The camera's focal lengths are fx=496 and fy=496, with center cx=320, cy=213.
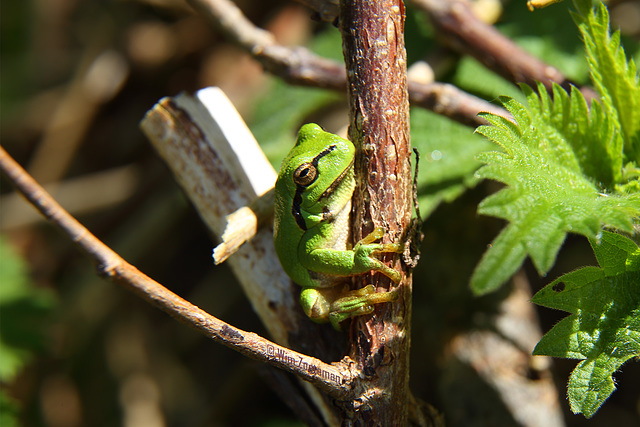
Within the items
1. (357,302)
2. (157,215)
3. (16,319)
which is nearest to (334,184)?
(357,302)

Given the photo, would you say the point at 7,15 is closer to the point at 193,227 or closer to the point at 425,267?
the point at 193,227

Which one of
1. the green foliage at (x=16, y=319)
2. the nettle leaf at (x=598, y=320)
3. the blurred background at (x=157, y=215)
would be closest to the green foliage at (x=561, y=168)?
the nettle leaf at (x=598, y=320)

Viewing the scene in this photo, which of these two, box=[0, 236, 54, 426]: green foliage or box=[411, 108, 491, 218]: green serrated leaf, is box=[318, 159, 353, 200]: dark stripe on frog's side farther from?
box=[0, 236, 54, 426]: green foliage

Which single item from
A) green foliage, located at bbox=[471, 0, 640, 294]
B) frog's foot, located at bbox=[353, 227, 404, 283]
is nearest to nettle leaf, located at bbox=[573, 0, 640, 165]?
green foliage, located at bbox=[471, 0, 640, 294]

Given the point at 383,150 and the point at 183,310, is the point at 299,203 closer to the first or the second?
the point at 383,150

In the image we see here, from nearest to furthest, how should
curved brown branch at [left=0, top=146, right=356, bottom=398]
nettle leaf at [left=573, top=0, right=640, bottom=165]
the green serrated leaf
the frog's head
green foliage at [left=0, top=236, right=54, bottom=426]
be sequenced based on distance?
curved brown branch at [left=0, top=146, right=356, bottom=398] → nettle leaf at [left=573, top=0, right=640, bottom=165] → the frog's head → the green serrated leaf → green foliage at [left=0, top=236, right=54, bottom=426]

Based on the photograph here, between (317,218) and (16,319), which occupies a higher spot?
(317,218)
